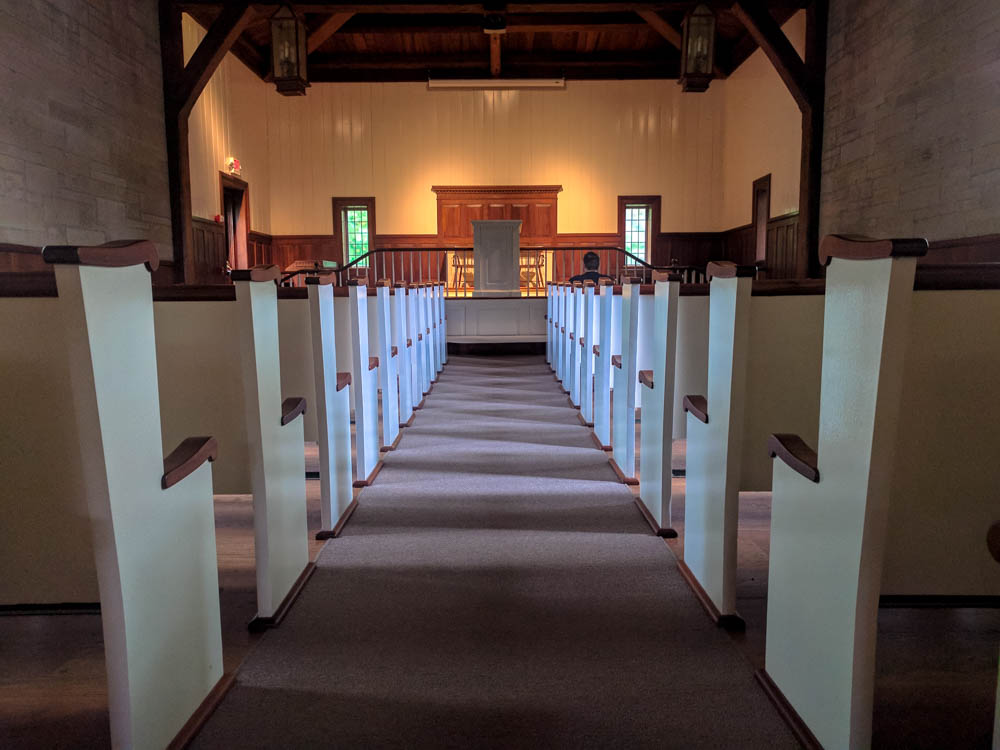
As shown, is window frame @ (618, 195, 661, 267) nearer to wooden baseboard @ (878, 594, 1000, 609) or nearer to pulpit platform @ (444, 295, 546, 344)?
pulpit platform @ (444, 295, 546, 344)

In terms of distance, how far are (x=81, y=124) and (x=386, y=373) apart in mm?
4476

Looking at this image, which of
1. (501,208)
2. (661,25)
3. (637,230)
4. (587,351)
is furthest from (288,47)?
(637,230)

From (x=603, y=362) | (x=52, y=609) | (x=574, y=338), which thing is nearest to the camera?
(x=52, y=609)

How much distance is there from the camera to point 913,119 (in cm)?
633

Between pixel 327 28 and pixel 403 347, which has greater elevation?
pixel 327 28

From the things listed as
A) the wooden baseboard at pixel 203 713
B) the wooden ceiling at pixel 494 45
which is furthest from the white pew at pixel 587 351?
the wooden ceiling at pixel 494 45

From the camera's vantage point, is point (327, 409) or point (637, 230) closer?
point (327, 409)

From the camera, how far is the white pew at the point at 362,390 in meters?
3.15

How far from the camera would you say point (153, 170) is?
775 centimetres

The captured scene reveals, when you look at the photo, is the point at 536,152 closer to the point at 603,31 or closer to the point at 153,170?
the point at 603,31

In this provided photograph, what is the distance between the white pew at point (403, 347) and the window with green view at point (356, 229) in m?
9.08

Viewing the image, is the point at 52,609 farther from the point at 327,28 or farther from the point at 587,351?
the point at 327,28

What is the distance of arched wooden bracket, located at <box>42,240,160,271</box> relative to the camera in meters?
1.08

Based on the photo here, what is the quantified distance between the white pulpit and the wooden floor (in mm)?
6876
